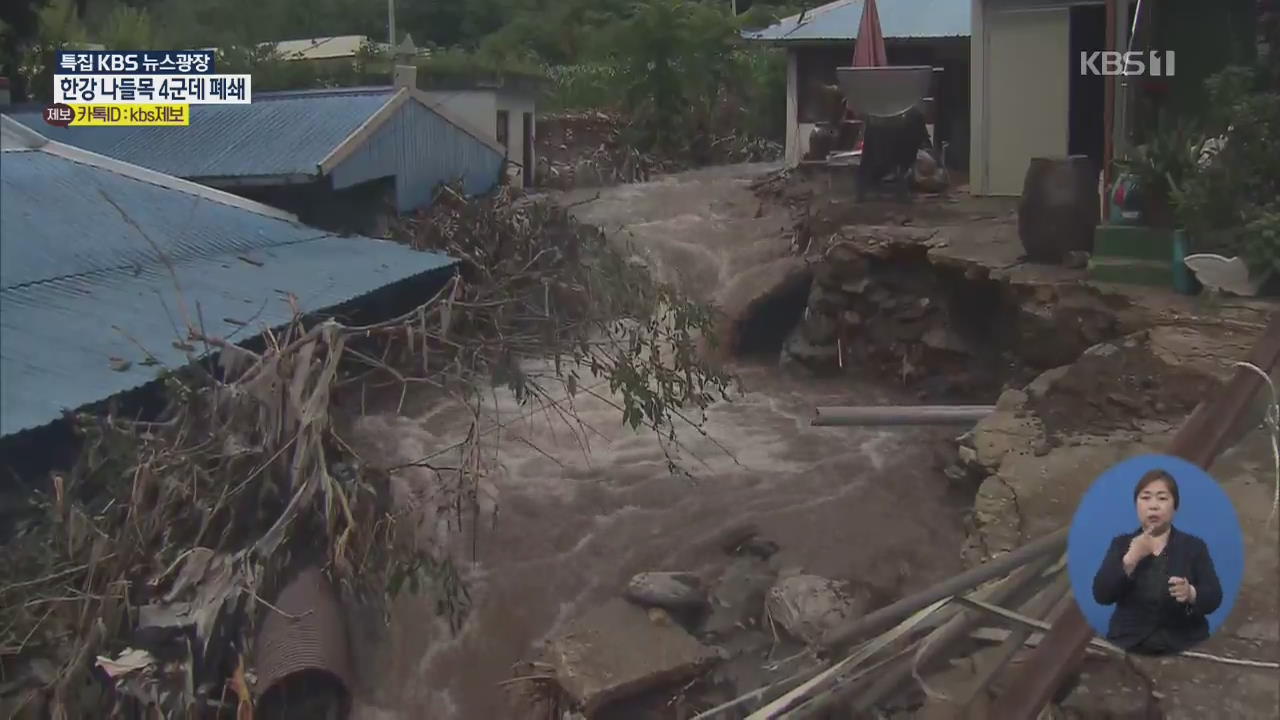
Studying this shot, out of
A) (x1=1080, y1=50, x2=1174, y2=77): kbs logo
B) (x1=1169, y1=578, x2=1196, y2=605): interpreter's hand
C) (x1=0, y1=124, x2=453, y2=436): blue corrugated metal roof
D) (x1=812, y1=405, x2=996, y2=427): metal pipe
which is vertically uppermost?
(x1=1080, y1=50, x2=1174, y2=77): kbs logo

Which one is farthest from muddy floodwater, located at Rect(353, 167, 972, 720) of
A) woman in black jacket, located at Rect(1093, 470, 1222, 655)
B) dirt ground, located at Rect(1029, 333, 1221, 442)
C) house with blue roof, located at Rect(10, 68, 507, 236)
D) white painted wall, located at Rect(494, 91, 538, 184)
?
white painted wall, located at Rect(494, 91, 538, 184)

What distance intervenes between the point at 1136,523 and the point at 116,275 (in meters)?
5.63

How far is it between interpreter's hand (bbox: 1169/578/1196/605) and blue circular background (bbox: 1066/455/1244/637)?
0.06 metres

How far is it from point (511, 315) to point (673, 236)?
5.79 m

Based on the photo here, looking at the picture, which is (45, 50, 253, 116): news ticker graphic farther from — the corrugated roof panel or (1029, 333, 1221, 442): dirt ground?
(1029, 333, 1221, 442): dirt ground

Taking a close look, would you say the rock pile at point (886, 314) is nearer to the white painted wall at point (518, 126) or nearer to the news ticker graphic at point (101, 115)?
the white painted wall at point (518, 126)

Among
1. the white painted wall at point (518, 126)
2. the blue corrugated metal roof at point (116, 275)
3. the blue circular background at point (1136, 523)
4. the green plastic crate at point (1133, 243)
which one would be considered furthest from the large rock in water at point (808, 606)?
the white painted wall at point (518, 126)

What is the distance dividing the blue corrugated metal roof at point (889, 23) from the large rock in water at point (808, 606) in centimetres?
957

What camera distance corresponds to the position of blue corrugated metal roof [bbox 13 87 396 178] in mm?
8508

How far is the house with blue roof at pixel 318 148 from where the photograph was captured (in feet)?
28.8

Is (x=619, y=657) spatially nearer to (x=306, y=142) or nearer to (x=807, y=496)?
(x=807, y=496)

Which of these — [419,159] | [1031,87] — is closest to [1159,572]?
[1031,87]

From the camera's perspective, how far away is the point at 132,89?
22.6ft

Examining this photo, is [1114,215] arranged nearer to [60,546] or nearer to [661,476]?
[661,476]
